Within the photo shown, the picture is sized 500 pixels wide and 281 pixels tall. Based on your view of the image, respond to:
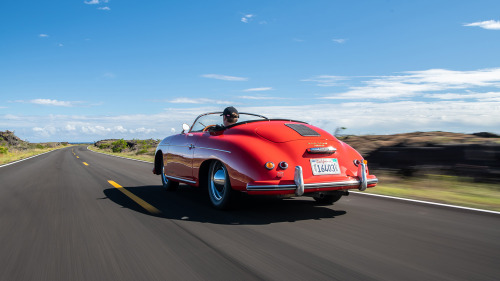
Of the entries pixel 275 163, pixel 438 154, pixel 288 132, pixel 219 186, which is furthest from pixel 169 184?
pixel 438 154

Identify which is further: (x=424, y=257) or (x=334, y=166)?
(x=334, y=166)

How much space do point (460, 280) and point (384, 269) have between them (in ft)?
1.57

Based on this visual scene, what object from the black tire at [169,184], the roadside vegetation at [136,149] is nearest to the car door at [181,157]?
the black tire at [169,184]

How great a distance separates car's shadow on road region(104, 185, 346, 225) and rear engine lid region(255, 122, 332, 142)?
0.78m

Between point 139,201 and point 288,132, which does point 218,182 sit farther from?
point 139,201

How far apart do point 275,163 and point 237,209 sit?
1.06m

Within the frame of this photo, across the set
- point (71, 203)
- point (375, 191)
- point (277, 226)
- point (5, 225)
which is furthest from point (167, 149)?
point (375, 191)

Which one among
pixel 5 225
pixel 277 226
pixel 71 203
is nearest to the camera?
pixel 277 226

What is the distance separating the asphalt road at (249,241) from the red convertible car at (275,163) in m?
0.36

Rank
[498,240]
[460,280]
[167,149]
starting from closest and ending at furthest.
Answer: [460,280], [498,240], [167,149]

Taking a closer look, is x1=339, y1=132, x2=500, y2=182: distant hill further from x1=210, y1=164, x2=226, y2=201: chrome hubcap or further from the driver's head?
x1=210, y1=164, x2=226, y2=201: chrome hubcap

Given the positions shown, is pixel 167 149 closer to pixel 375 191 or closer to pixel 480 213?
pixel 375 191

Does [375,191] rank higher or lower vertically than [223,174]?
lower

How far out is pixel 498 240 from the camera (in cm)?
348
